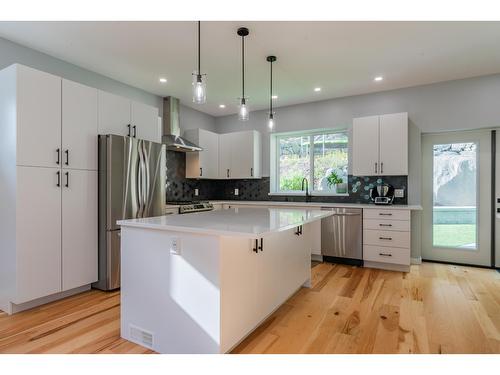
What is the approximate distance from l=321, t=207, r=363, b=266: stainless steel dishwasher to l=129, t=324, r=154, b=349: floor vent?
2.88 m

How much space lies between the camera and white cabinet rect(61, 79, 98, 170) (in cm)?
274

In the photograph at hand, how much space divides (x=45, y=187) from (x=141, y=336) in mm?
1634

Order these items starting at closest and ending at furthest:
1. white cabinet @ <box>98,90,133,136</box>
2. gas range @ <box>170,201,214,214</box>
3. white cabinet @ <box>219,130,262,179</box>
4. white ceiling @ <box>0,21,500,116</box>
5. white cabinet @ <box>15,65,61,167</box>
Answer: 1. white cabinet @ <box>15,65,61,167</box>
2. white ceiling @ <box>0,21,500,116</box>
3. white cabinet @ <box>98,90,133,136</box>
4. gas range @ <box>170,201,214,214</box>
5. white cabinet @ <box>219,130,262,179</box>

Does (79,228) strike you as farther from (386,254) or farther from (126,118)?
(386,254)

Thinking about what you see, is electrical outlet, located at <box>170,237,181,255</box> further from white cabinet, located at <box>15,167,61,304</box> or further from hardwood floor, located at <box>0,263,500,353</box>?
white cabinet, located at <box>15,167,61,304</box>

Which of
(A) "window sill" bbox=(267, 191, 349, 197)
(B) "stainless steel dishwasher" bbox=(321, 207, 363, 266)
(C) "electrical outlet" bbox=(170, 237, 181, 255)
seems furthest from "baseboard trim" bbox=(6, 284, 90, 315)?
(A) "window sill" bbox=(267, 191, 349, 197)

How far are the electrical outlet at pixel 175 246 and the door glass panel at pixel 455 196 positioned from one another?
3.95 m

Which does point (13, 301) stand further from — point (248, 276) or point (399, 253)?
point (399, 253)

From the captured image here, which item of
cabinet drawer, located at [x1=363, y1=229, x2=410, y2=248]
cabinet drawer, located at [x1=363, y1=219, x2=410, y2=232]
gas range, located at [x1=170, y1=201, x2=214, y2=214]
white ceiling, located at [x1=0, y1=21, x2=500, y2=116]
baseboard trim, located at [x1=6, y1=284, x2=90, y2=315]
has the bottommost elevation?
baseboard trim, located at [x1=6, y1=284, x2=90, y2=315]

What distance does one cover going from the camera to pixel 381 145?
4098mm

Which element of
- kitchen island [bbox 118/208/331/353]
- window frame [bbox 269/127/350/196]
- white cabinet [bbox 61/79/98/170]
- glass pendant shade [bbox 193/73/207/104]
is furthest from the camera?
window frame [bbox 269/127/350/196]
